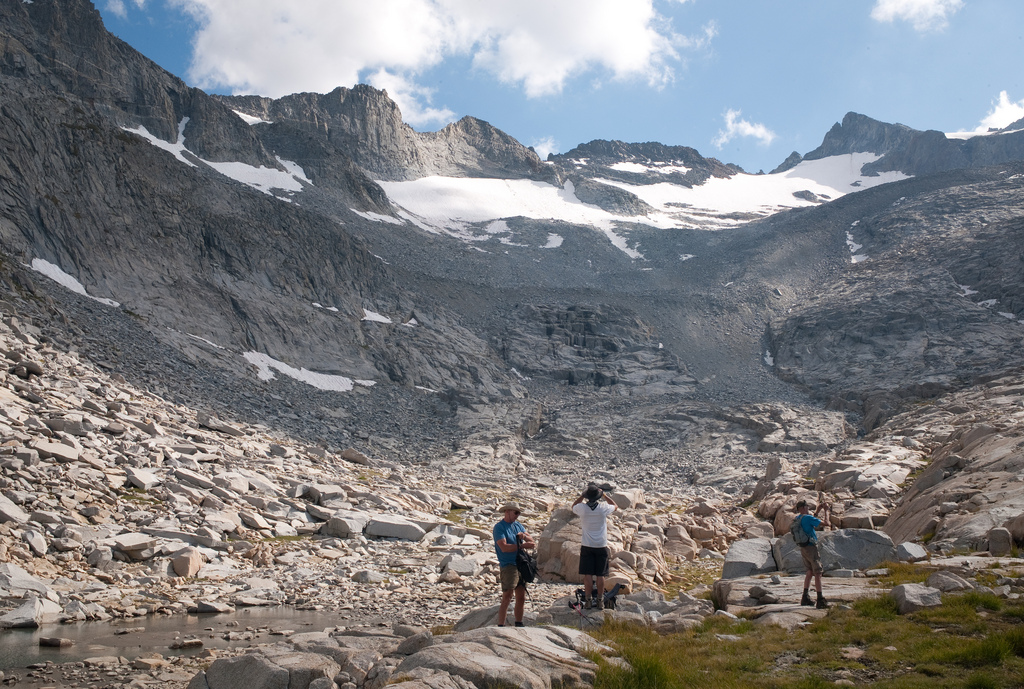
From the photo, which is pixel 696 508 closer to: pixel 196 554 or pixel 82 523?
pixel 196 554

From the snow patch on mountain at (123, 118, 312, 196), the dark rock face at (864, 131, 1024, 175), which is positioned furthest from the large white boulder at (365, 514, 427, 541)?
the dark rock face at (864, 131, 1024, 175)

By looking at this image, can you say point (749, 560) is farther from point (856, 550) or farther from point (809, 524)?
point (809, 524)

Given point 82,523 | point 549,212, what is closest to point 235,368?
point 82,523

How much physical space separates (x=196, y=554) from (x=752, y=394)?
49214 mm

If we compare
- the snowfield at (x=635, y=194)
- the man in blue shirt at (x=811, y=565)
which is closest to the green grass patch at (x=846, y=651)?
the man in blue shirt at (x=811, y=565)

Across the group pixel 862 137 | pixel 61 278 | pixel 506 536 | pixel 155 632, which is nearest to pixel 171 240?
pixel 61 278

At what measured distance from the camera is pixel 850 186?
16388 centimetres

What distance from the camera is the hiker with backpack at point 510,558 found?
8367 mm

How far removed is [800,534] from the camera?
10109 mm

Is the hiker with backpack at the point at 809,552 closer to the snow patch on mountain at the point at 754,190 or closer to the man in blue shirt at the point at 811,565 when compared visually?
the man in blue shirt at the point at 811,565

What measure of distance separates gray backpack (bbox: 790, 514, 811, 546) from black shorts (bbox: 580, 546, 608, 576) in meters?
3.27

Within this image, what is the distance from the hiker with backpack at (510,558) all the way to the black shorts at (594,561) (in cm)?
101

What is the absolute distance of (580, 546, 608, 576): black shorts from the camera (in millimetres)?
9113

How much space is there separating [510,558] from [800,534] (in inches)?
194
